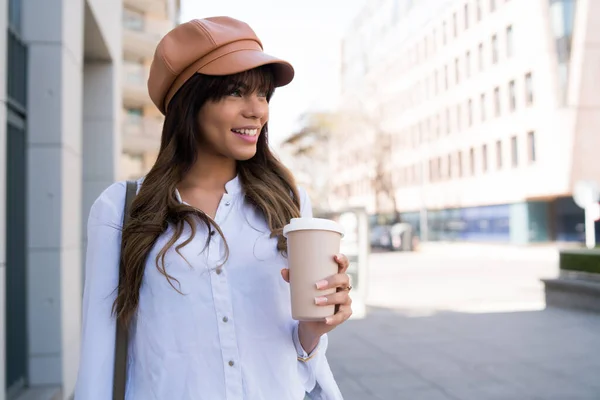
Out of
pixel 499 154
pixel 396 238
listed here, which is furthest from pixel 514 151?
pixel 396 238

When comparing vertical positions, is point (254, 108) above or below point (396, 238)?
above

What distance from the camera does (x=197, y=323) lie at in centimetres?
159

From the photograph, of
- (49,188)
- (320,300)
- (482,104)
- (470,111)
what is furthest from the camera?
(470,111)

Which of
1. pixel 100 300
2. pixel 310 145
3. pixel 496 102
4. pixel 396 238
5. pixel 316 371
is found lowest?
pixel 396 238

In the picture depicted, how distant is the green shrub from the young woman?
9.51 metres

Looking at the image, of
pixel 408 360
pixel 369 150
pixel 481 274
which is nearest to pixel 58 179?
pixel 408 360

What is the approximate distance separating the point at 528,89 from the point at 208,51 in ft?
119

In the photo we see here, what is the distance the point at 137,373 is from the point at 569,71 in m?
35.2

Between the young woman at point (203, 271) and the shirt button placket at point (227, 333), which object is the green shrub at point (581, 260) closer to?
the young woman at point (203, 271)

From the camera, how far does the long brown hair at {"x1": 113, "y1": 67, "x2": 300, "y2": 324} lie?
1.62 m

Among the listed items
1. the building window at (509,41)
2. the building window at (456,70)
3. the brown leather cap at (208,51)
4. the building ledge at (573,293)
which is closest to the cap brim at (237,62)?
the brown leather cap at (208,51)

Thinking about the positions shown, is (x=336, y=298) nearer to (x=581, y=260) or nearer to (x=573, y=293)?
(x=573, y=293)

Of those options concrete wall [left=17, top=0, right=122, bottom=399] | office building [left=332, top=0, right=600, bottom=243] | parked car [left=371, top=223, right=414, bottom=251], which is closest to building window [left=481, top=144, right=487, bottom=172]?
office building [left=332, top=0, right=600, bottom=243]

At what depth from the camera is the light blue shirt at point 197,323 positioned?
158 cm
